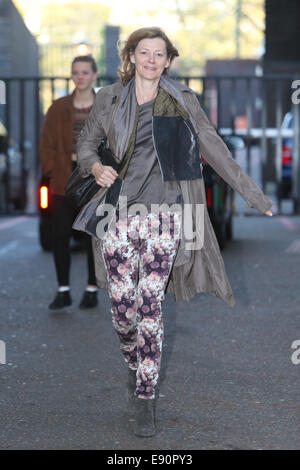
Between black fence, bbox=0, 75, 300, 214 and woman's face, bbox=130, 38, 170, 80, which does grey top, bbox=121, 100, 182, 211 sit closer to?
woman's face, bbox=130, 38, 170, 80

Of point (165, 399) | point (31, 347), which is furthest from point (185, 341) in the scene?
point (165, 399)

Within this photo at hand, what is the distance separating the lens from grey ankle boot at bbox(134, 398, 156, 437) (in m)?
4.42

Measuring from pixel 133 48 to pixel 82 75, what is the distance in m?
2.96

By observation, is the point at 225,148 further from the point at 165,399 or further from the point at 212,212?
the point at 212,212

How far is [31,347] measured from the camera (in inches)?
253

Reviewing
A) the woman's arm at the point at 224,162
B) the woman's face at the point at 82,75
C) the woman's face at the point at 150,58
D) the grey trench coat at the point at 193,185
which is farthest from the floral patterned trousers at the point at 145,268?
the woman's face at the point at 82,75

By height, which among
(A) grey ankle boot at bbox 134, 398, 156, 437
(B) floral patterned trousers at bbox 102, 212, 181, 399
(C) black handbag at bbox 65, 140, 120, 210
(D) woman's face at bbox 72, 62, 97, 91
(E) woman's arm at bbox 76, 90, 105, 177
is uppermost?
(D) woman's face at bbox 72, 62, 97, 91

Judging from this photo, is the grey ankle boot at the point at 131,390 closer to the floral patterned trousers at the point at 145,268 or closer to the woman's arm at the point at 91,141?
the floral patterned trousers at the point at 145,268

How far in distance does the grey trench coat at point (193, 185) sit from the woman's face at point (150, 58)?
9cm

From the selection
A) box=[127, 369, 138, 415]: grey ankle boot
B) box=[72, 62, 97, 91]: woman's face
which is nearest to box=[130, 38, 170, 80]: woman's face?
box=[127, 369, 138, 415]: grey ankle boot

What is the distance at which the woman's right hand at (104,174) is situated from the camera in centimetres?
445

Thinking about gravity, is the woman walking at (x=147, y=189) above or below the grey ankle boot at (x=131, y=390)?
above

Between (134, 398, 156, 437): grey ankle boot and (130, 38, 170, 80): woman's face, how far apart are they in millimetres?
1515
